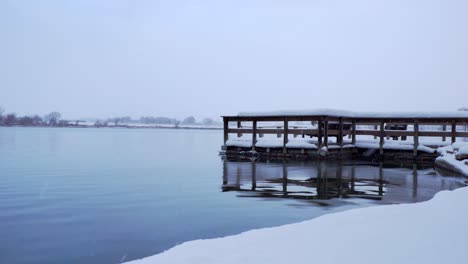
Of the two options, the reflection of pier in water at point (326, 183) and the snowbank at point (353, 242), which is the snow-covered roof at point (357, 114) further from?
the snowbank at point (353, 242)

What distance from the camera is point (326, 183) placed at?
1468cm

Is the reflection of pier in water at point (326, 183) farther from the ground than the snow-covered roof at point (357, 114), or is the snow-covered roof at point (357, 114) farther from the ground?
the snow-covered roof at point (357, 114)

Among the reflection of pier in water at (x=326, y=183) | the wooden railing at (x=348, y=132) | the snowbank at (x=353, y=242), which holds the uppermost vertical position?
the wooden railing at (x=348, y=132)

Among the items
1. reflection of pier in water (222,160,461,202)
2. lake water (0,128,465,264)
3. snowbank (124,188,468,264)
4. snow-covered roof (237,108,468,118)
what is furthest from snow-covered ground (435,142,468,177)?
snowbank (124,188,468,264)

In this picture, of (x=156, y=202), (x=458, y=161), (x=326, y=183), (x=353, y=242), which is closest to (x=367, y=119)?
(x=458, y=161)

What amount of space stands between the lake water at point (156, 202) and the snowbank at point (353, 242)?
1.40 m

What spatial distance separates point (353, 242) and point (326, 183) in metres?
9.12

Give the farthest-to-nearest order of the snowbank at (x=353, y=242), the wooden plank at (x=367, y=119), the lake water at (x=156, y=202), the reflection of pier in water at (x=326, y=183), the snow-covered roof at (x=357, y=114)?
the wooden plank at (x=367, y=119), the snow-covered roof at (x=357, y=114), the reflection of pier in water at (x=326, y=183), the lake water at (x=156, y=202), the snowbank at (x=353, y=242)

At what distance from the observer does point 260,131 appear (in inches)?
1090

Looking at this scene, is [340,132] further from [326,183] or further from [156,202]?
[156,202]

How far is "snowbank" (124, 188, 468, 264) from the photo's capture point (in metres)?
5.02

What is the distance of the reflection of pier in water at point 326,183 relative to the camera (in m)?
12.2

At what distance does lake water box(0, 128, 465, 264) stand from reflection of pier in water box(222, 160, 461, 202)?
0.03 m

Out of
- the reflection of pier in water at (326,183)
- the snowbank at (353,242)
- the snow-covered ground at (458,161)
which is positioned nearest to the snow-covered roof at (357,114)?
the snow-covered ground at (458,161)
